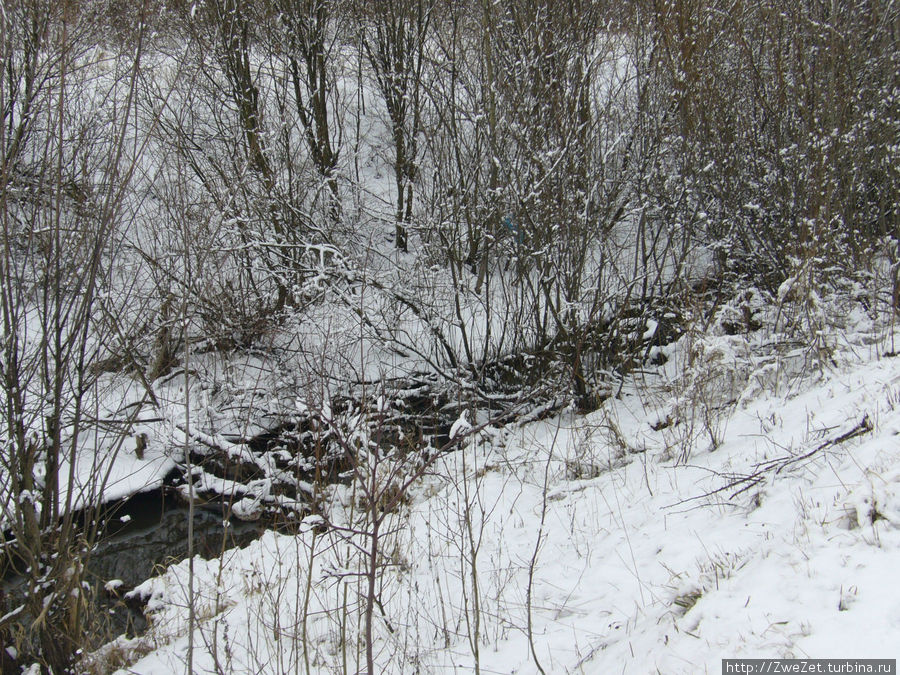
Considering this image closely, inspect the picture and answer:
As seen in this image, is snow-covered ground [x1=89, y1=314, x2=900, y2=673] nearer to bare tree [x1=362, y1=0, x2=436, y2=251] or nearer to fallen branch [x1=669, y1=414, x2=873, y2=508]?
fallen branch [x1=669, y1=414, x2=873, y2=508]

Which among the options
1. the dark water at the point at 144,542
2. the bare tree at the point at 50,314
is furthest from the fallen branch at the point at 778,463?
the dark water at the point at 144,542

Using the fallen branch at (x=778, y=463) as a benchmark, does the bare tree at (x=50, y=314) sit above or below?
above

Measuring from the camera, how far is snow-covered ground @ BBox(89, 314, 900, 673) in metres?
2.08

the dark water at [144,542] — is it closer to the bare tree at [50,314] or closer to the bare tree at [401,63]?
the bare tree at [50,314]

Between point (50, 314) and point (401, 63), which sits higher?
point (401, 63)

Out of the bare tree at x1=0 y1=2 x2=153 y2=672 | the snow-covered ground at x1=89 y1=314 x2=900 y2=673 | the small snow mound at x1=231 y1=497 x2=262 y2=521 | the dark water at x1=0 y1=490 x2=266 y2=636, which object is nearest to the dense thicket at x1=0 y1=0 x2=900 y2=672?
the dark water at x1=0 y1=490 x2=266 y2=636

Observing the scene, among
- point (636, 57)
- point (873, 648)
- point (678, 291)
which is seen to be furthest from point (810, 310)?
point (873, 648)

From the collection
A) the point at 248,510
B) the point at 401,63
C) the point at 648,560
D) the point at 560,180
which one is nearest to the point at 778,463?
the point at 648,560

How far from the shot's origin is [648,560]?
3041mm

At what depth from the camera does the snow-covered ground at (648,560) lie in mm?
2076

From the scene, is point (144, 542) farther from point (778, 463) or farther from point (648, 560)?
point (778, 463)

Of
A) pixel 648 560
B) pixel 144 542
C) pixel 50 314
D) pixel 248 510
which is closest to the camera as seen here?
pixel 50 314

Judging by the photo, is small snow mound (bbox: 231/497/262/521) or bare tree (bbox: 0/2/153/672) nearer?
bare tree (bbox: 0/2/153/672)

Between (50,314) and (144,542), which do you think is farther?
(144,542)
